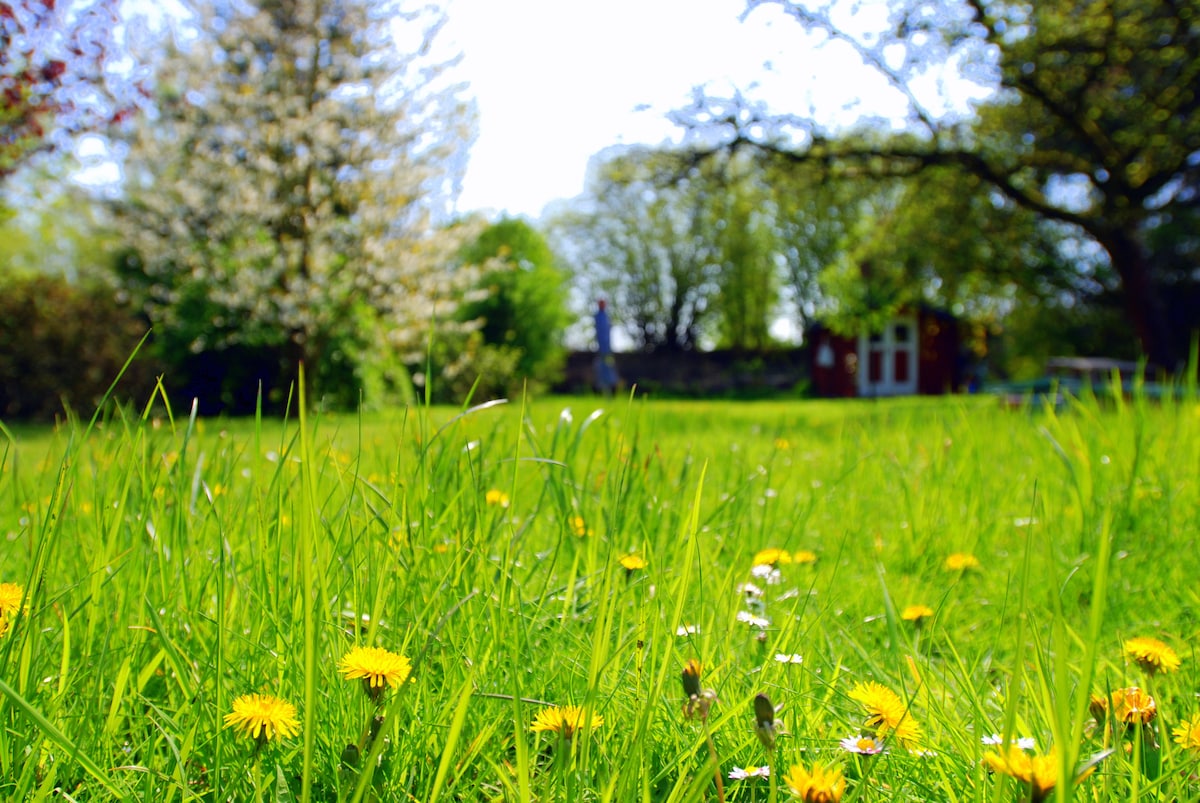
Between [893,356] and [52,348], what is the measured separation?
2201 centimetres

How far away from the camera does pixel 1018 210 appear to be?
1498 centimetres

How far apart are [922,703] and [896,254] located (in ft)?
49.8

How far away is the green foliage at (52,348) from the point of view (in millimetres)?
11172

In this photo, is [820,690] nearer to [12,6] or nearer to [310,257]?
[12,6]

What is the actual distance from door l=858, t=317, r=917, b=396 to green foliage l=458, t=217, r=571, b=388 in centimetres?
978

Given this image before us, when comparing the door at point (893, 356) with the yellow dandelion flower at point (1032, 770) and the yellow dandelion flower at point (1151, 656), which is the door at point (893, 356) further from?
the yellow dandelion flower at point (1032, 770)

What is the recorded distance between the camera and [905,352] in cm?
2542

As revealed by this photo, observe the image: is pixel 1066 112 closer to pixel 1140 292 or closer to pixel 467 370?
pixel 1140 292

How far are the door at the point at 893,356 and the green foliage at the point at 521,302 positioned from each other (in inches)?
385

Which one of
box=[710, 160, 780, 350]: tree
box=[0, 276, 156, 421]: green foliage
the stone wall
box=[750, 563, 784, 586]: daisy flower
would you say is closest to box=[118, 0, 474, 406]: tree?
box=[0, 276, 156, 421]: green foliage

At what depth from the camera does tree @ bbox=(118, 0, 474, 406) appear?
35.9 ft

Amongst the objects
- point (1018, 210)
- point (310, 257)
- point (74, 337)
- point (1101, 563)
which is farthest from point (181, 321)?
point (1018, 210)

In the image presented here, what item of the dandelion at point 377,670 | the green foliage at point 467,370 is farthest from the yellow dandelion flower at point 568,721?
the green foliage at point 467,370

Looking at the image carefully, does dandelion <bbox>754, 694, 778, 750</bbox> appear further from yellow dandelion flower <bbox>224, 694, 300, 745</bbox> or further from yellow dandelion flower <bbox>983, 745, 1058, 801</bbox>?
yellow dandelion flower <bbox>224, 694, 300, 745</bbox>
